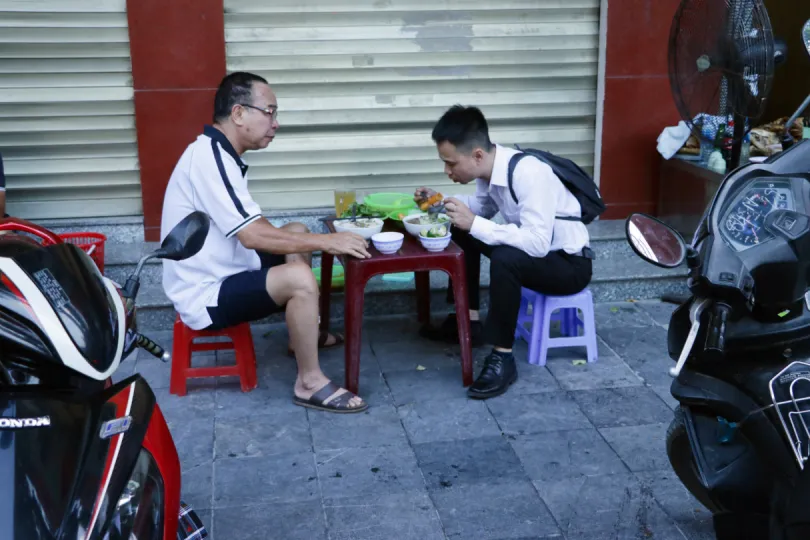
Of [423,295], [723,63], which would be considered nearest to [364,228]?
[423,295]

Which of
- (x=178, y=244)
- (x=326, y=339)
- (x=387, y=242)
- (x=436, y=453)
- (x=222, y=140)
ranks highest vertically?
(x=222, y=140)

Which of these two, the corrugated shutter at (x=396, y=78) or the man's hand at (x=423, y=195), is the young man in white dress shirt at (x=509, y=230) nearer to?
the man's hand at (x=423, y=195)

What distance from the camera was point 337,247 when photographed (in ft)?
12.9

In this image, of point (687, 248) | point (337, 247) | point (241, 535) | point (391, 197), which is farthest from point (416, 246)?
point (687, 248)

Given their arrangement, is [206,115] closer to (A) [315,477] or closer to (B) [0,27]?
(B) [0,27]

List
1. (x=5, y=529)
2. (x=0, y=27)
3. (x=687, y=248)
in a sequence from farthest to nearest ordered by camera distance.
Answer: (x=0, y=27) < (x=687, y=248) < (x=5, y=529)

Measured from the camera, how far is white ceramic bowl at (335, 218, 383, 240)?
416 cm

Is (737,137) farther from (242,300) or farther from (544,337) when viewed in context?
(242,300)

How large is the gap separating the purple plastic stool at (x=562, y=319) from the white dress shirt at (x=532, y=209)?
282mm

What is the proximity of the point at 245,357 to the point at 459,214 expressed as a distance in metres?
1.25

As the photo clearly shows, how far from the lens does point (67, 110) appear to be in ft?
17.6

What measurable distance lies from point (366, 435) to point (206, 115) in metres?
2.48

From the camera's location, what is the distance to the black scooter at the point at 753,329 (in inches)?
85.4

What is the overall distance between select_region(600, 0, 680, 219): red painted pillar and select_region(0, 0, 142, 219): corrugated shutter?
10.1ft
